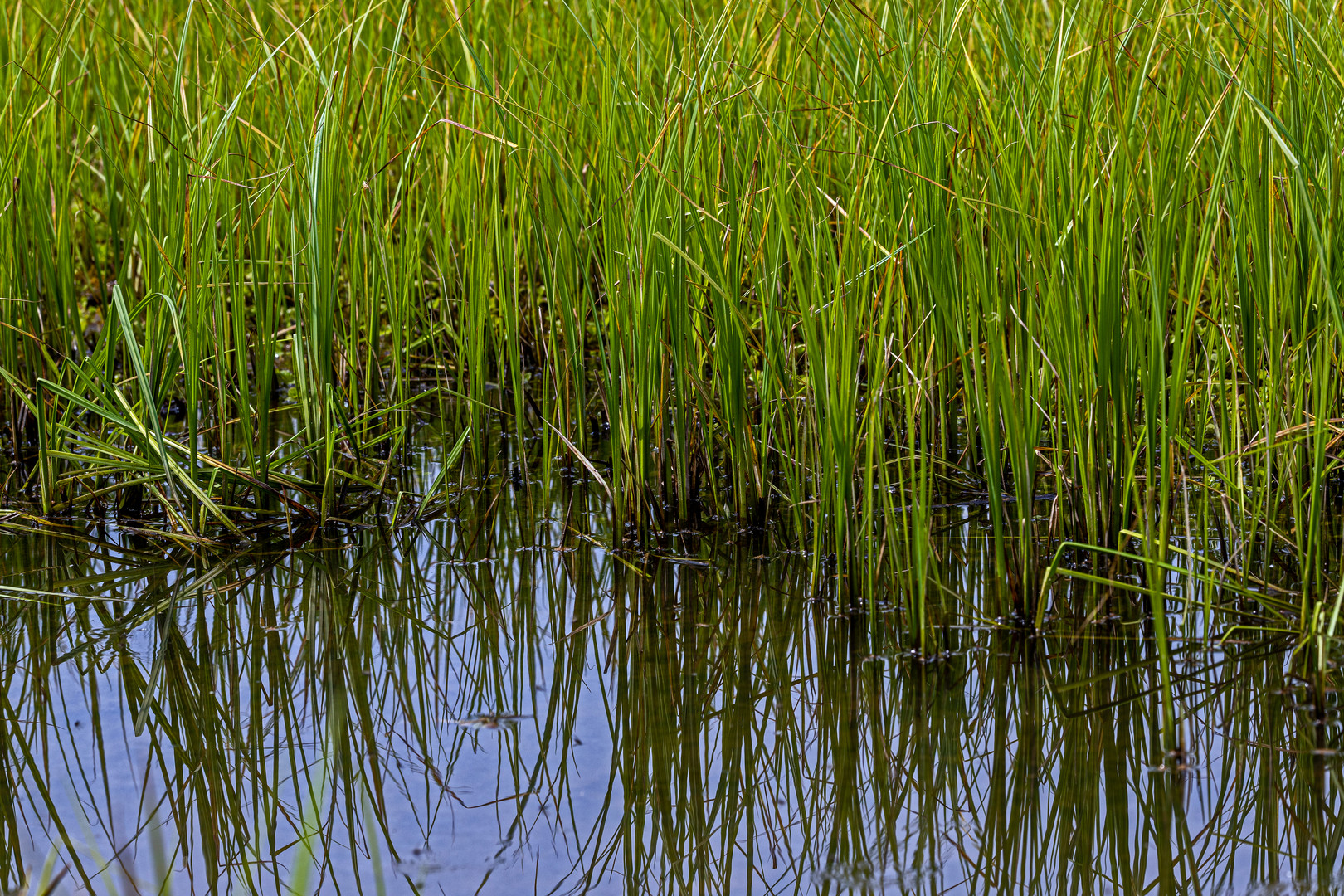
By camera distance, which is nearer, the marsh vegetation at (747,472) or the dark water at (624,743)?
the dark water at (624,743)

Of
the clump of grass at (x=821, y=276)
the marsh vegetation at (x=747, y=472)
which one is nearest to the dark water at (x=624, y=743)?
the marsh vegetation at (x=747, y=472)

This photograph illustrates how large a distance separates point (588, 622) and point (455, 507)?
62 centimetres

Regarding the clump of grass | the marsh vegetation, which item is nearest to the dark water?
the marsh vegetation

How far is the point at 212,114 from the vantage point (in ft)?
8.14

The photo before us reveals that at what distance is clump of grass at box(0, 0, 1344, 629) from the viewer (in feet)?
6.25

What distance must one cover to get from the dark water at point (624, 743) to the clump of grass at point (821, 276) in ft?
0.58

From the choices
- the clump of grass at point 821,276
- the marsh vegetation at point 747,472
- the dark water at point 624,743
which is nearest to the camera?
the dark water at point 624,743

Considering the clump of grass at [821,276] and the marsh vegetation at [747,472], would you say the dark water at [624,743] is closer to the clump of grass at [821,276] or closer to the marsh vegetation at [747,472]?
the marsh vegetation at [747,472]

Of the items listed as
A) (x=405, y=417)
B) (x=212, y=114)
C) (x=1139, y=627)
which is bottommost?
(x=1139, y=627)

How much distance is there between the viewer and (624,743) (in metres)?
1.73

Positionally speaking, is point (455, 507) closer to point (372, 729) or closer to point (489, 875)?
point (372, 729)

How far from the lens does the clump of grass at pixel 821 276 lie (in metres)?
1.90

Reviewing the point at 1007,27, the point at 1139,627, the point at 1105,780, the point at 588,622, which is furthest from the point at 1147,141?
the point at 588,622

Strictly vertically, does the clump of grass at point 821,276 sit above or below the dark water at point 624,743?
above
